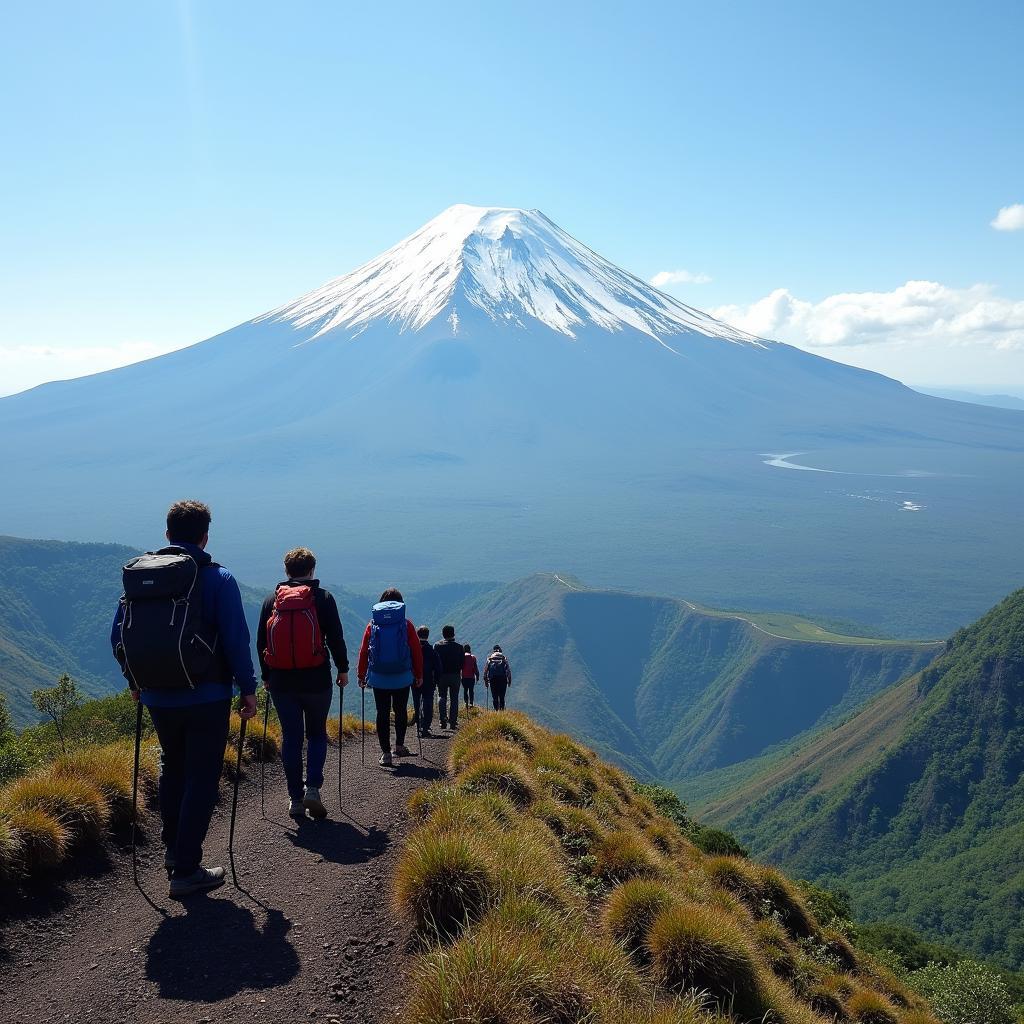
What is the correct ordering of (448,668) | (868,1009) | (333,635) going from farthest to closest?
(448,668), (868,1009), (333,635)

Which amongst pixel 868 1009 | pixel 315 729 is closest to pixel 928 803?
pixel 868 1009

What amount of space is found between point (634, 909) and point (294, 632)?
3523 mm

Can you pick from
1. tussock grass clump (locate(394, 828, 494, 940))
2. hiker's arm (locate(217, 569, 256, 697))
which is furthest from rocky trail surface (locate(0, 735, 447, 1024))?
hiker's arm (locate(217, 569, 256, 697))

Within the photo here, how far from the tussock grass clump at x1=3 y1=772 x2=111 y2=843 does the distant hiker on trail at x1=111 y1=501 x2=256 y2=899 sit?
4.31 feet

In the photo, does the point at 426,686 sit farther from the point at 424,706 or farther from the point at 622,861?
the point at 622,861

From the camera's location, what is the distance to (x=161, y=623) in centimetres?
495

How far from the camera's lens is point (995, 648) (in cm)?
10062

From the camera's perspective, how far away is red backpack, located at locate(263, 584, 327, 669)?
664 centimetres

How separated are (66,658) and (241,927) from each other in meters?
181

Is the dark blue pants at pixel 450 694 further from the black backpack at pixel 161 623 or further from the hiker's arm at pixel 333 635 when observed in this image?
the black backpack at pixel 161 623

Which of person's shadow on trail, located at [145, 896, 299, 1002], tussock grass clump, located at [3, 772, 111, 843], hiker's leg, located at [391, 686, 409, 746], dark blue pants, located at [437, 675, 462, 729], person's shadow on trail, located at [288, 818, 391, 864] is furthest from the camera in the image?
dark blue pants, located at [437, 675, 462, 729]

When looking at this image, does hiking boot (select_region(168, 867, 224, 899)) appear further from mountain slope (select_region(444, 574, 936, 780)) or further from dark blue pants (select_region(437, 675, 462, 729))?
mountain slope (select_region(444, 574, 936, 780))

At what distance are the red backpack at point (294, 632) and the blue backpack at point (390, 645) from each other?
236 centimetres

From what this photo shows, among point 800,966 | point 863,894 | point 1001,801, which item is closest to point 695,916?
point 800,966
